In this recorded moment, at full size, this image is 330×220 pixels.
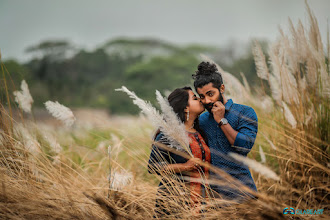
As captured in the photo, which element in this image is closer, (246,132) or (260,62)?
(246,132)

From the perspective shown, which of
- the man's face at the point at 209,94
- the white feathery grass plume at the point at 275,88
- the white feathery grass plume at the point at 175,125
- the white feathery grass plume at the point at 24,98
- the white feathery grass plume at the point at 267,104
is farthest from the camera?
the white feathery grass plume at the point at 267,104

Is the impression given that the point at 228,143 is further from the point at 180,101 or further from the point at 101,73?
the point at 101,73

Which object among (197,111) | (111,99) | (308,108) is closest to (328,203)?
(308,108)

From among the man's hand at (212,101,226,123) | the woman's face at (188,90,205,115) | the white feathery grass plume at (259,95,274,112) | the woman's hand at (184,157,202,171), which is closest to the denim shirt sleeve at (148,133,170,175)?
the woman's hand at (184,157,202,171)

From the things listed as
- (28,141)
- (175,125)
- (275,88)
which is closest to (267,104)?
(275,88)

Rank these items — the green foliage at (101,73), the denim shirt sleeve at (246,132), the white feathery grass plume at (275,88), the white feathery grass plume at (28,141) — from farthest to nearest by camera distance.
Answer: the green foliage at (101,73) < the white feathery grass plume at (275,88) < the white feathery grass plume at (28,141) < the denim shirt sleeve at (246,132)

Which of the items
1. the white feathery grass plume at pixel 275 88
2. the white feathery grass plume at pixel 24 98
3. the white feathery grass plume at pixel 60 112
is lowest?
the white feathery grass plume at pixel 275 88

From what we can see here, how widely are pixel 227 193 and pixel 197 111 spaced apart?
0.64 metres

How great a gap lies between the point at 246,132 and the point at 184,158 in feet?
1.52

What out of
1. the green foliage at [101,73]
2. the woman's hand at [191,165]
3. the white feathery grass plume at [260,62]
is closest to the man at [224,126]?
the woman's hand at [191,165]

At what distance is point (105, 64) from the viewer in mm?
24484

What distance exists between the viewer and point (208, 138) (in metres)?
2.21

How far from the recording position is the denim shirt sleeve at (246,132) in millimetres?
1979

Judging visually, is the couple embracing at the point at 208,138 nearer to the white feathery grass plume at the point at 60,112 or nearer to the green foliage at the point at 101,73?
the white feathery grass plume at the point at 60,112
